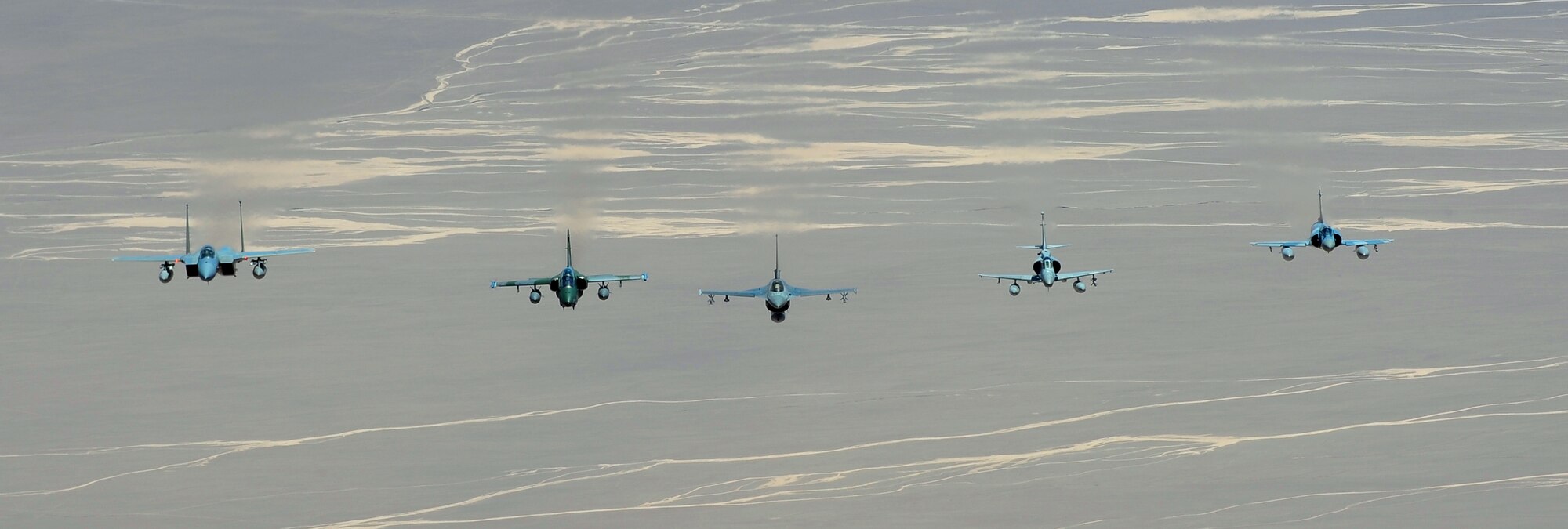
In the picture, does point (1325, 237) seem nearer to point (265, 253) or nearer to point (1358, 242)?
point (1358, 242)

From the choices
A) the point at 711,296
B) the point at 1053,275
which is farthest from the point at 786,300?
the point at 1053,275

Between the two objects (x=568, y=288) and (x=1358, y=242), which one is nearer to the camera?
(x=568, y=288)

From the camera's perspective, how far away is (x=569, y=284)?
15462 cm

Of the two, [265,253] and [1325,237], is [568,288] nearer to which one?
[265,253]

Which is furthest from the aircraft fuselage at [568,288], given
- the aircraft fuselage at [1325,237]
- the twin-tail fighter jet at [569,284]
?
the aircraft fuselage at [1325,237]

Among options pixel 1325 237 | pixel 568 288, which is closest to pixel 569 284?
pixel 568 288

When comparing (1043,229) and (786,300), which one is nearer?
(786,300)

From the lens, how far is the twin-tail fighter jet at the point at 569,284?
508 feet

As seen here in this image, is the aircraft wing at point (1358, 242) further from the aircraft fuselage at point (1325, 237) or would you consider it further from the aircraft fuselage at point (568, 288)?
the aircraft fuselage at point (568, 288)

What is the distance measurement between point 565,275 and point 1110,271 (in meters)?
30.5

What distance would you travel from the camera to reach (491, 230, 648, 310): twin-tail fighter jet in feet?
508

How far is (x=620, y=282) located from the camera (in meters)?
159

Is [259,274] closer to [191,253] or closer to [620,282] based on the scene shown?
[191,253]

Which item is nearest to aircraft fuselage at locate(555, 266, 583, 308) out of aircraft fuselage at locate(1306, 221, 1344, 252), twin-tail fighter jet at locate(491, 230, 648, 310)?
twin-tail fighter jet at locate(491, 230, 648, 310)
